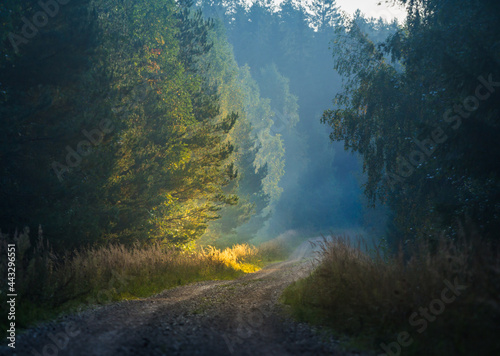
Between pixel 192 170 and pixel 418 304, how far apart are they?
55.1ft

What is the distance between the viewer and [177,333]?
5777 mm

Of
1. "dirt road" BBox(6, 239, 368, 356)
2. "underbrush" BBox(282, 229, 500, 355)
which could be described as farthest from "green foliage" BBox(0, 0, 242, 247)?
"underbrush" BBox(282, 229, 500, 355)

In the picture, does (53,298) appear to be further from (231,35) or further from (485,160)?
(231,35)

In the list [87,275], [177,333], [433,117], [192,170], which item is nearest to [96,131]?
[87,275]

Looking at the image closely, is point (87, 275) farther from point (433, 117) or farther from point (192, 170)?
point (433, 117)

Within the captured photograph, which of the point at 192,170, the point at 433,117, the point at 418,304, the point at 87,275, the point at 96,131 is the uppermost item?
the point at 192,170

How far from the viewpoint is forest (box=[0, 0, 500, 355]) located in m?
6.06

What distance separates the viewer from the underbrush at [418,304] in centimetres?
473

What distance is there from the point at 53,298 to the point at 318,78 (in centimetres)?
8476

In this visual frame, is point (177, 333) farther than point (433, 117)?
No

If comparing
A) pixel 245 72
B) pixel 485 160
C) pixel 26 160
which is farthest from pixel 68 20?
pixel 245 72

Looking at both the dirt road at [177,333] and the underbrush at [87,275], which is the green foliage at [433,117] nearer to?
the dirt road at [177,333]

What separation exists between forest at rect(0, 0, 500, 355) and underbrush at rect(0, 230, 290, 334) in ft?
0.19

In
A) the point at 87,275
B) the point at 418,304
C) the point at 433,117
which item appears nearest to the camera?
the point at 418,304
